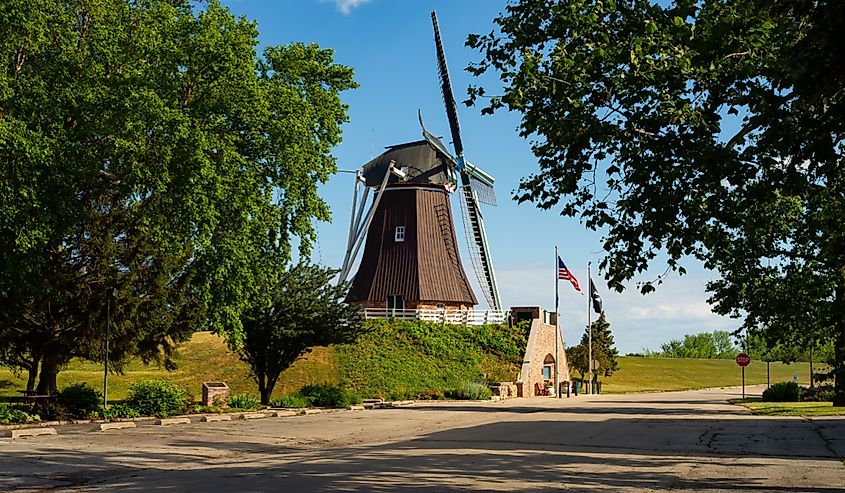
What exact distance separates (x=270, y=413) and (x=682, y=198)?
2115cm

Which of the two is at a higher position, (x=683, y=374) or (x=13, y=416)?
(x=13, y=416)

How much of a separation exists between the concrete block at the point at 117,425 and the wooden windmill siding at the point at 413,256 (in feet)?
113

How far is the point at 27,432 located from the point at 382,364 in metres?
31.1

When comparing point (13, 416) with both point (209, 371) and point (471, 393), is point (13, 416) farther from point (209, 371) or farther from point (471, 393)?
point (471, 393)

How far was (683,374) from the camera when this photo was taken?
103250 millimetres

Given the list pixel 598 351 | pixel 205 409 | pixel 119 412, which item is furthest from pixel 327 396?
pixel 598 351

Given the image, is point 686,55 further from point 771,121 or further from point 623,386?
point 623,386

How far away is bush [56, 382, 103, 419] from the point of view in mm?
24859

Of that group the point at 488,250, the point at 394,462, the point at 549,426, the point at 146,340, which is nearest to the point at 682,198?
the point at 394,462

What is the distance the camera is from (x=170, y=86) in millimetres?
24750

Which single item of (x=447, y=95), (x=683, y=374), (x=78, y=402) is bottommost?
(x=683, y=374)

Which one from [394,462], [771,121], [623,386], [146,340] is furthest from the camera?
[623,386]

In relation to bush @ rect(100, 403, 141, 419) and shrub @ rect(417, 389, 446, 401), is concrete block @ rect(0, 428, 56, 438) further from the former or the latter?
A: shrub @ rect(417, 389, 446, 401)

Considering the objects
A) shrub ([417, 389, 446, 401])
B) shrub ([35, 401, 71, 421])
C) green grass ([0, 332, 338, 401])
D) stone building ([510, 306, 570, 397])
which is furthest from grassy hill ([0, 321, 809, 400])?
shrub ([35, 401, 71, 421])
